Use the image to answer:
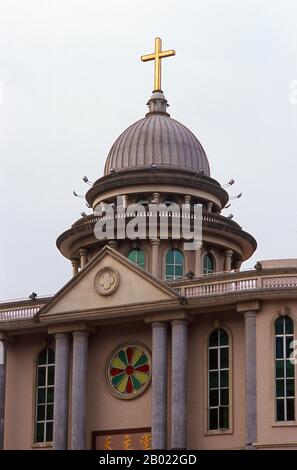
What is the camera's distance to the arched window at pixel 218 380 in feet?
154

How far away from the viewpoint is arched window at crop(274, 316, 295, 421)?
44.8m

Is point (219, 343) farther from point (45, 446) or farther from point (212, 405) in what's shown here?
point (45, 446)

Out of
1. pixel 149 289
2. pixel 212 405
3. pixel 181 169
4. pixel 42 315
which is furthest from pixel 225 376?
pixel 181 169

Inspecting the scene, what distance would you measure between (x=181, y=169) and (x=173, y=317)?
11.4 metres

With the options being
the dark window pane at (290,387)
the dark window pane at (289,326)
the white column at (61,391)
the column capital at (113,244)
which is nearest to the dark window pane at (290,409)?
the dark window pane at (290,387)

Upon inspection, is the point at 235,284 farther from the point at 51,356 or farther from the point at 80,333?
the point at 51,356

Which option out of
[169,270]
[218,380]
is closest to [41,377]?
[169,270]

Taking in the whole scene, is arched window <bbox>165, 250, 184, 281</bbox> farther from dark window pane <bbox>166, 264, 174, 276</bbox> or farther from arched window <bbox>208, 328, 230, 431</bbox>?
arched window <bbox>208, 328, 230, 431</bbox>

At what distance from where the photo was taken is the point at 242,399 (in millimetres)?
46438

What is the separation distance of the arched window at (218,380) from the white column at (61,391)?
6393 millimetres

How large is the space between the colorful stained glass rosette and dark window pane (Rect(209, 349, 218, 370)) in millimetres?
2851

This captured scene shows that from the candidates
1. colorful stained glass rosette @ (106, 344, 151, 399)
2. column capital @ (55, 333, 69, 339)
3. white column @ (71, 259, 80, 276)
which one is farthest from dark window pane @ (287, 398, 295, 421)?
white column @ (71, 259, 80, 276)

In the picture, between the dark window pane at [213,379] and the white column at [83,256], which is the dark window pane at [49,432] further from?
the white column at [83,256]

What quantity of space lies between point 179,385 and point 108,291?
5.27m
